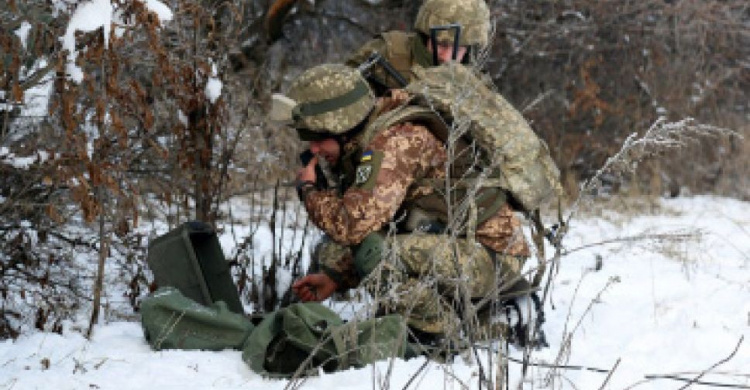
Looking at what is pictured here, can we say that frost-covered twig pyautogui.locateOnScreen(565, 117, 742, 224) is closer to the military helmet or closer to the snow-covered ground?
the snow-covered ground

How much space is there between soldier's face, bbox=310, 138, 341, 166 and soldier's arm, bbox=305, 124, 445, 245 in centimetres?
24

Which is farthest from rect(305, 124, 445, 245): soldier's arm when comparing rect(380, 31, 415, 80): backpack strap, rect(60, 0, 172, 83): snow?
rect(60, 0, 172, 83): snow

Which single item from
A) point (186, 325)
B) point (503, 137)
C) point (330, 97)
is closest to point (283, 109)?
point (330, 97)

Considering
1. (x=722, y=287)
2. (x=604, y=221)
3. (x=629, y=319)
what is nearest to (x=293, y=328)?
(x=629, y=319)

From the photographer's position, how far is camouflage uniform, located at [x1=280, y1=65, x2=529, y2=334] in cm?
364

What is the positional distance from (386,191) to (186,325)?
87cm

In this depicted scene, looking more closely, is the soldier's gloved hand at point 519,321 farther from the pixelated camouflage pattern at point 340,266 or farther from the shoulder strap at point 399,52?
the shoulder strap at point 399,52

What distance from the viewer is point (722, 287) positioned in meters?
4.71

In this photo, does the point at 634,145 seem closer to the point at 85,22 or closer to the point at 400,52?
the point at 85,22

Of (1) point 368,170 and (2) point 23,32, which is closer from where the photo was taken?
(2) point 23,32

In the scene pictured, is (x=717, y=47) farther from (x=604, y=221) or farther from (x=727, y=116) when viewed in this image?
(x=604, y=221)

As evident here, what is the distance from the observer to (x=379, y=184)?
3.62 m

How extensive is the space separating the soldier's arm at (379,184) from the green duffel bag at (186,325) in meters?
0.54

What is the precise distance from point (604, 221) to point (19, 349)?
4936 mm
